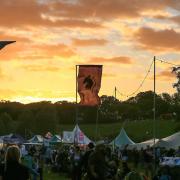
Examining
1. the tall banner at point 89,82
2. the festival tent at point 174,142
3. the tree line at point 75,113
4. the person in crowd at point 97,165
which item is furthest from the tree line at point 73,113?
the person in crowd at point 97,165

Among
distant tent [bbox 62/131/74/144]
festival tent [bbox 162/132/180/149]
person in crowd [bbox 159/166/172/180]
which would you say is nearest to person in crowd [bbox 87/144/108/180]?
person in crowd [bbox 159/166/172/180]

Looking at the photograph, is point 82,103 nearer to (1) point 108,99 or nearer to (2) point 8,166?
(2) point 8,166

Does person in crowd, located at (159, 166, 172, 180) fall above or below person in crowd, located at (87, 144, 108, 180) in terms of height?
below

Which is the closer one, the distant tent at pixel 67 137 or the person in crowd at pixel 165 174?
the person in crowd at pixel 165 174

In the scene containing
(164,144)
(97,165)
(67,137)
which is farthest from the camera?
(67,137)

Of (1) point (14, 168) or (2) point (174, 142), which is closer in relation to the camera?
(1) point (14, 168)

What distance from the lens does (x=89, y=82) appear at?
2700 centimetres

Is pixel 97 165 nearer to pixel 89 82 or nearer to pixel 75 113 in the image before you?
pixel 89 82

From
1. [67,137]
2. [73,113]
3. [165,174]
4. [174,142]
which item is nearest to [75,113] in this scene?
[73,113]

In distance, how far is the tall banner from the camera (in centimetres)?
2688

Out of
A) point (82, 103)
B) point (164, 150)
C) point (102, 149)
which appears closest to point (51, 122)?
point (164, 150)

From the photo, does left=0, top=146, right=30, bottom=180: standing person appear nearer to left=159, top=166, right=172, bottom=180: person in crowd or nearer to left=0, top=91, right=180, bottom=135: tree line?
left=159, top=166, right=172, bottom=180: person in crowd

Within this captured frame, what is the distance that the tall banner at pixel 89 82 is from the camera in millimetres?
26875

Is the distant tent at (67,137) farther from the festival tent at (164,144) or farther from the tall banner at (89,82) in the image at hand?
the tall banner at (89,82)
